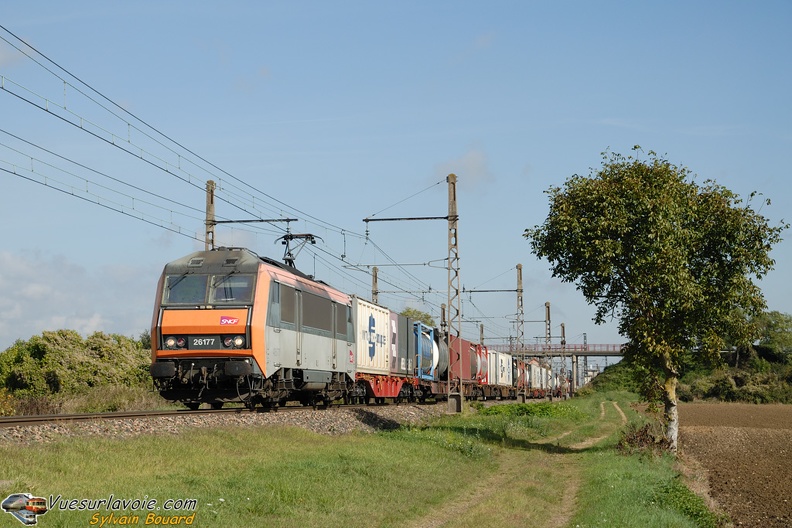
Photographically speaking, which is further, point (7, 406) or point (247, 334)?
point (7, 406)

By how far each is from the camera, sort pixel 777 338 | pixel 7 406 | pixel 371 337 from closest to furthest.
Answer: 1. pixel 7 406
2. pixel 371 337
3. pixel 777 338

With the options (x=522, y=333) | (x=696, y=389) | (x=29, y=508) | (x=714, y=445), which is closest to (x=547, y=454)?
(x=714, y=445)

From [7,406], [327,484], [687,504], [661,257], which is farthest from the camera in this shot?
[7,406]

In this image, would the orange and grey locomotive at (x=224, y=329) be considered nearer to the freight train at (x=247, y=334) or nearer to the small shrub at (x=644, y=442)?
the freight train at (x=247, y=334)

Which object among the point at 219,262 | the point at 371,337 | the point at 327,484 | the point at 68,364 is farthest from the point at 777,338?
the point at 327,484

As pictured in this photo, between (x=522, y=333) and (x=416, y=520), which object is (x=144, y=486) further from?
(x=522, y=333)

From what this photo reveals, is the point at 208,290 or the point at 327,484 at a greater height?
the point at 208,290

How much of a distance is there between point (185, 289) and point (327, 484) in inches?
395

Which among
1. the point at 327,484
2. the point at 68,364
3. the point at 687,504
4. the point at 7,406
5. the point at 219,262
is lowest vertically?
the point at 687,504

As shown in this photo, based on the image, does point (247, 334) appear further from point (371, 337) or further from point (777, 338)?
point (777, 338)

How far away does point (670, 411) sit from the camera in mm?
23953

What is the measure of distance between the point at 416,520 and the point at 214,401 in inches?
471

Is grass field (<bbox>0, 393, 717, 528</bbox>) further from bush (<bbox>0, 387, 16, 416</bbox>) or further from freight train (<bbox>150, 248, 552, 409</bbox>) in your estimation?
bush (<bbox>0, 387, 16, 416</bbox>)

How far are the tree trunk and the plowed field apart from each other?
116 centimetres
